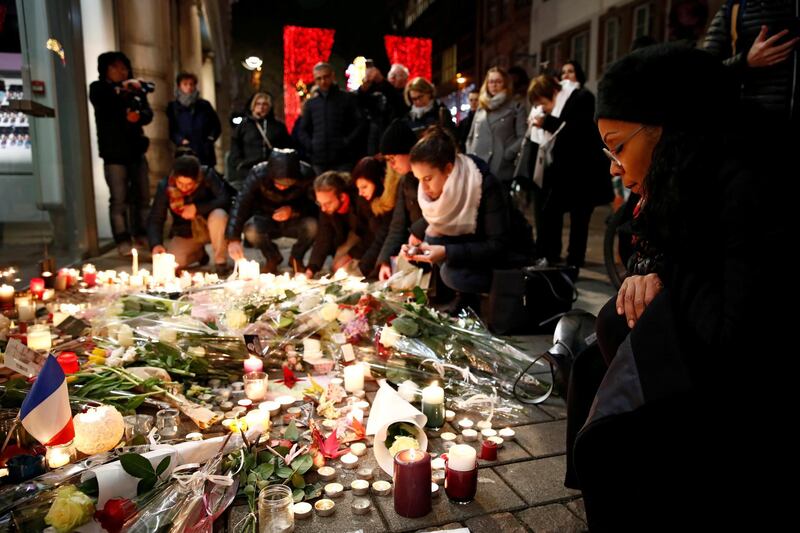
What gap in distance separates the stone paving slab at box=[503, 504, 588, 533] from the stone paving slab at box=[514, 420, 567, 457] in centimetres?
37

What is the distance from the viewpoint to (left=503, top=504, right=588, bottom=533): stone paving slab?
170 cm

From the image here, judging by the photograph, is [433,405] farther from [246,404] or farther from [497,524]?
[246,404]

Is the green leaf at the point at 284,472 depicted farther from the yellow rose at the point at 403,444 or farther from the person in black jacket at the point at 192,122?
the person in black jacket at the point at 192,122

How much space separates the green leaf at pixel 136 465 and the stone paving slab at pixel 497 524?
0.91 m

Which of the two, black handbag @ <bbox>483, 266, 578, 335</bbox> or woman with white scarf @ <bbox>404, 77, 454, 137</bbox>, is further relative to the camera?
woman with white scarf @ <bbox>404, 77, 454, 137</bbox>

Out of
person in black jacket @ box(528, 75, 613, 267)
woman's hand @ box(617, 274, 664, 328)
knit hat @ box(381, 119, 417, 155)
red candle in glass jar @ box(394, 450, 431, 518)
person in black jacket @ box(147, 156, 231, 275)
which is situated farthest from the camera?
person in black jacket @ box(147, 156, 231, 275)

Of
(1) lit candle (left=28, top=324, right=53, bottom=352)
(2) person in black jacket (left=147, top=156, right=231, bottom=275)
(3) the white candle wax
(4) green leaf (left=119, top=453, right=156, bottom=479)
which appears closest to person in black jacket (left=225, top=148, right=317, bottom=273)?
(2) person in black jacket (left=147, top=156, right=231, bottom=275)

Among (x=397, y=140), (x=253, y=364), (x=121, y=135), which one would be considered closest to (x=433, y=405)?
(x=253, y=364)

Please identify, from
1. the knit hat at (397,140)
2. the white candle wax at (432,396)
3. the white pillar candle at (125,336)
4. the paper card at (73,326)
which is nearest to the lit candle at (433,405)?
the white candle wax at (432,396)

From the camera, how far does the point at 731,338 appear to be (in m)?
1.25

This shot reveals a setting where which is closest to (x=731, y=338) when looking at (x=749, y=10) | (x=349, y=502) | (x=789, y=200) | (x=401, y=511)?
(x=789, y=200)

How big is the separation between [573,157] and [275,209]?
9.13 feet

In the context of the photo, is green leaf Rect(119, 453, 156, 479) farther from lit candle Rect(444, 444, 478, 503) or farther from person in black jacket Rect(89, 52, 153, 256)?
person in black jacket Rect(89, 52, 153, 256)

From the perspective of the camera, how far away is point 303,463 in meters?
1.91
